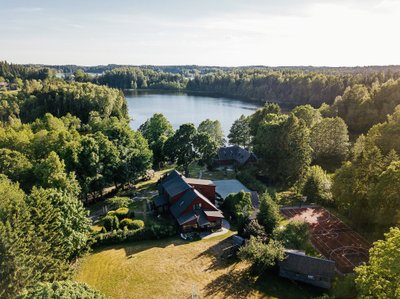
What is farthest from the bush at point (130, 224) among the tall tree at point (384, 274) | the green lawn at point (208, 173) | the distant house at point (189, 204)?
the tall tree at point (384, 274)

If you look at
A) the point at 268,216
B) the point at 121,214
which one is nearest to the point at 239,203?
the point at 268,216

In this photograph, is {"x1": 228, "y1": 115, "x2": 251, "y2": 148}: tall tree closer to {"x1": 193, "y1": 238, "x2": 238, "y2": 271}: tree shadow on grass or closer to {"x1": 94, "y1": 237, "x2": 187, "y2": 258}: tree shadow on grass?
{"x1": 193, "y1": 238, "x2": 238, "y2": 271}: tree shadow on grass

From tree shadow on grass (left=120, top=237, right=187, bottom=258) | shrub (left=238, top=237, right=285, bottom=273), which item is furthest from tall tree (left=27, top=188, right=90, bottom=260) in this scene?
shrub (left=238, top=237, right=285, bottom=273)

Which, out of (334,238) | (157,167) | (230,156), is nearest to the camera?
(334,238)

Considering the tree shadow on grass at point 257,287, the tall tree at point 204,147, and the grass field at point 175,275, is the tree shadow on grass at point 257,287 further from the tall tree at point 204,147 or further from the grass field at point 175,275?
the tall tree at point 204,147

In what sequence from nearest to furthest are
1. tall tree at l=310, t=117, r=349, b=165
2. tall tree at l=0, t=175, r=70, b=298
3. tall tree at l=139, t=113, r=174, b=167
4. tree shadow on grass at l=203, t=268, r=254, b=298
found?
1. tall tree at l=0, t=175, r=70, b=298
2. tree shadow on grass at l=203, t=268, r=254, b=298
3. tall tree at l=310, t=117, r=349, b=165
4. tall tree at l=139, t=113, r=174, b=167

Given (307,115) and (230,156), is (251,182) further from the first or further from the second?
(307,115)

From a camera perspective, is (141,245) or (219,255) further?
(141,245)
